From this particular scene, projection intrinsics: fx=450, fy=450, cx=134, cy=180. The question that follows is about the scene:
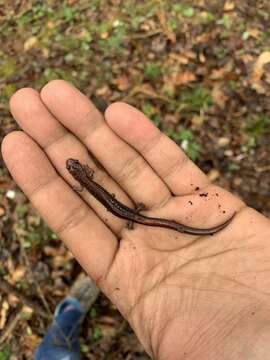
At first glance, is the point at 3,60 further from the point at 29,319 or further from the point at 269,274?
the point at 269,274

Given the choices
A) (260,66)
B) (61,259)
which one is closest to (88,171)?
(61,259)

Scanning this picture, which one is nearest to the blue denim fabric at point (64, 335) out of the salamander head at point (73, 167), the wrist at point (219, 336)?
the salamander head at point (73, 167)

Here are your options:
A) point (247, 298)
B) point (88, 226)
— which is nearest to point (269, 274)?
point (247, 298)

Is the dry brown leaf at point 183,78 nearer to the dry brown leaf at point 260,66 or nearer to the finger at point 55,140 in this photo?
the dry brown leaf at point 260,66

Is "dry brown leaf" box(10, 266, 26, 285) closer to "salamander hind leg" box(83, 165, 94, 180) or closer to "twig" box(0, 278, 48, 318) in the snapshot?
"twig" box(0, 278, 48, 318)

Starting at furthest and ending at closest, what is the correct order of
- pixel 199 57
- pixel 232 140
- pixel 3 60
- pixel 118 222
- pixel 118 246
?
pixel 3 60 → pixel 199 57 → pixel 232 140 → pixel 118 222 → pixel 118 246

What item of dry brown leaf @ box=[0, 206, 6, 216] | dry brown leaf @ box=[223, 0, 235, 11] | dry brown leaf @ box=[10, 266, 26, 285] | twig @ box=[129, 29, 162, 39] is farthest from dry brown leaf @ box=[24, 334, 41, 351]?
dry brown leaf @ box=[223, 0, 235, 11]

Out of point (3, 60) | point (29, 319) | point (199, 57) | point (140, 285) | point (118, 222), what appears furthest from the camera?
point (3, 60)

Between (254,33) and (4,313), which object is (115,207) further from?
(254,33)
